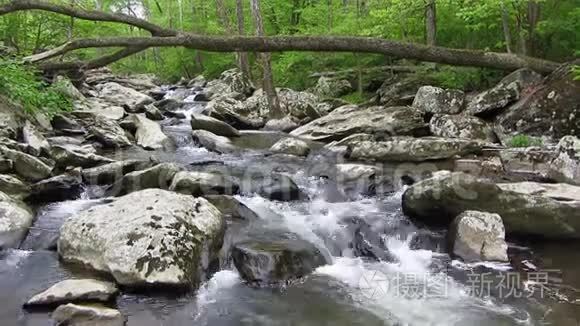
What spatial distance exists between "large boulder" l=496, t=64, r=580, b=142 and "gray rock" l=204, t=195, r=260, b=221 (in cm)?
657

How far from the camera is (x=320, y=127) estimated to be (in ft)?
46.1

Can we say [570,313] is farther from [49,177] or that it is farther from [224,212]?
[49,177]

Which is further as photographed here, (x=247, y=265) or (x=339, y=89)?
(x=339, y=89)

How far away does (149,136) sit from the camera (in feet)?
43.8

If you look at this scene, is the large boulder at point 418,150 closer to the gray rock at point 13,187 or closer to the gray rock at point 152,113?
the gray rock at point 13,187

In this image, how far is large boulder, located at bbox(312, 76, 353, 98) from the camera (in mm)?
18562

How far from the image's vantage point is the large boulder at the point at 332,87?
60.9 ft

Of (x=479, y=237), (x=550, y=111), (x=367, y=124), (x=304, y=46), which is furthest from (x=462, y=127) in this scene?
(x=479, y=237)

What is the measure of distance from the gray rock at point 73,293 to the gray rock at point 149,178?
325cm

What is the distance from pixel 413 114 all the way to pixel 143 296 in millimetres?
9474

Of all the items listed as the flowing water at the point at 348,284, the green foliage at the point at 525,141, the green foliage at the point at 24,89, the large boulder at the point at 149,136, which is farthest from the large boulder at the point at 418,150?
the green foliage at the point at 24,89

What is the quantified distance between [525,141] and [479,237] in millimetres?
4709

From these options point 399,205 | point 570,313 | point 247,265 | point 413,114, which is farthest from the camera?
point 413,114

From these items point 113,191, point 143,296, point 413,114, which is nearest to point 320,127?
point 413,114
